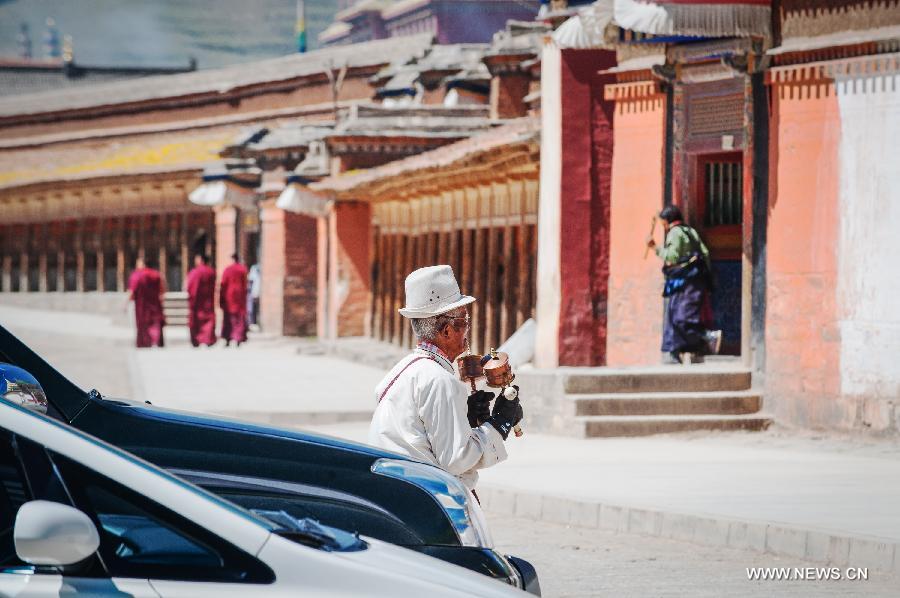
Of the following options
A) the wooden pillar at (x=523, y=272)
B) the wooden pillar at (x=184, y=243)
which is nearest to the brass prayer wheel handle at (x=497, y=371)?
the wooden pillar at (x=523, y=272)

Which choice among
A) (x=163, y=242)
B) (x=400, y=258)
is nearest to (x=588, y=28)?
(x=400, y=258)

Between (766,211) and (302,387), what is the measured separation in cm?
679

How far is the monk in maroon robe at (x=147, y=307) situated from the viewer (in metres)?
29.2

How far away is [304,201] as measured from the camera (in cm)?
2891

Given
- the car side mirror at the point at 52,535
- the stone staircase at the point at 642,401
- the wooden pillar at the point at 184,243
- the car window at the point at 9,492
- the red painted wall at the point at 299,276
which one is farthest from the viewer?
the wooden pillar at the point at 184,243

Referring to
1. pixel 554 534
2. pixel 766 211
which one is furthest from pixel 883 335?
pixel 554 534

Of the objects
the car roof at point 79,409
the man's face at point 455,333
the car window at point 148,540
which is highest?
the man's face at point 455,333

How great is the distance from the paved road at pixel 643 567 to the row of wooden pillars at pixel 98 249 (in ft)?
106

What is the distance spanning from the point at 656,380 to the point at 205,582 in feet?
37.6

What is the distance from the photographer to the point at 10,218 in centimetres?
4594

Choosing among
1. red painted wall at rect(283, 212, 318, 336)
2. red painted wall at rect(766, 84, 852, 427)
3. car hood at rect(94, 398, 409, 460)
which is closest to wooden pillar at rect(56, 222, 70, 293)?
red painted wall at rect(283, 212, 318, 336)

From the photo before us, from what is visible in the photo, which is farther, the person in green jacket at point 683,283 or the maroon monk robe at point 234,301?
the maroon monk robe at point 234,301

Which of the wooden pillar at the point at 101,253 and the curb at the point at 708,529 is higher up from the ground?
the wooden pillar at the point at 101,253

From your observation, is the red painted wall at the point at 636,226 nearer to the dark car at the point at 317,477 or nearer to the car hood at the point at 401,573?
the dark car at the point at 317,477
